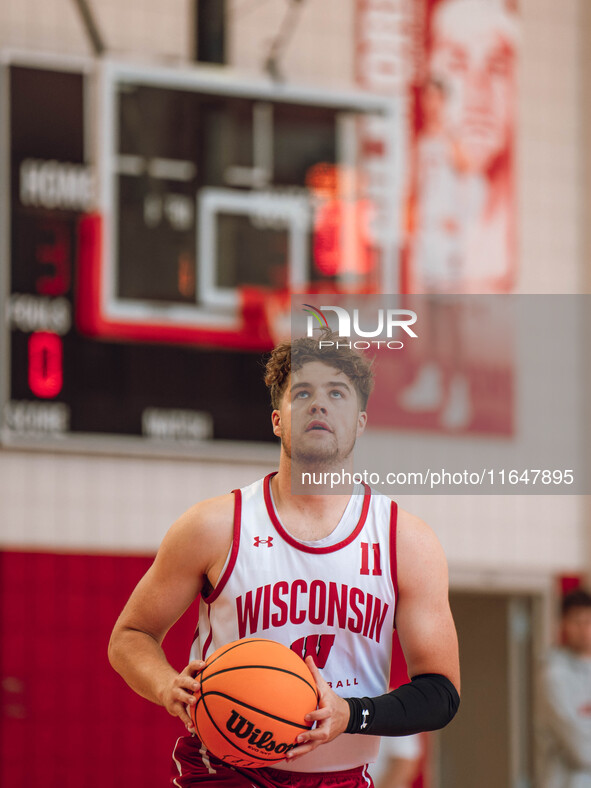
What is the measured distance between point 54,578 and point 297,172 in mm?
3451

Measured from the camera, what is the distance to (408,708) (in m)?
3.36

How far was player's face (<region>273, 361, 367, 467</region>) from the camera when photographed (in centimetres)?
351

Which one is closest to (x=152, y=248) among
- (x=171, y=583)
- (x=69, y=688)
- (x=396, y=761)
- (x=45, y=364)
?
(x=45, y=364)

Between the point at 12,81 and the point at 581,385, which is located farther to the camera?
the point at 581,385

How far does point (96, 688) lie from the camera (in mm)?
9719

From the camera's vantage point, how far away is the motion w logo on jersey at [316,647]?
11.4ft

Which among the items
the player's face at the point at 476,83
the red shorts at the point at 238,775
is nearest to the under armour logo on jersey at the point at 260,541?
the red shorts at the point at 238,775

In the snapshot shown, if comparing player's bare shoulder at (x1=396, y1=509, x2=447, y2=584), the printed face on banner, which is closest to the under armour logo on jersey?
player's bare shoulder at (x1=396, y1=509, x2=447, y2=584)

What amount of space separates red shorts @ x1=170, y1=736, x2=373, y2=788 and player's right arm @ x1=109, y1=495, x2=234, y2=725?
21 centimetres

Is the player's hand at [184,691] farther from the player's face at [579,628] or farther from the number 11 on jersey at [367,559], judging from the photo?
the player's face at [579,628]

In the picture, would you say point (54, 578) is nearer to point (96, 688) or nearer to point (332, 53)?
point (96, 688)

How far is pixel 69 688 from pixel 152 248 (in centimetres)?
320

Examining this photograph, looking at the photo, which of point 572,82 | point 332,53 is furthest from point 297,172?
point 572,82

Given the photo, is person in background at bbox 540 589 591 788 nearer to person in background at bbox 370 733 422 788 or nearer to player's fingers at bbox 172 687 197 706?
person in background at bbox 370 733 422 788
